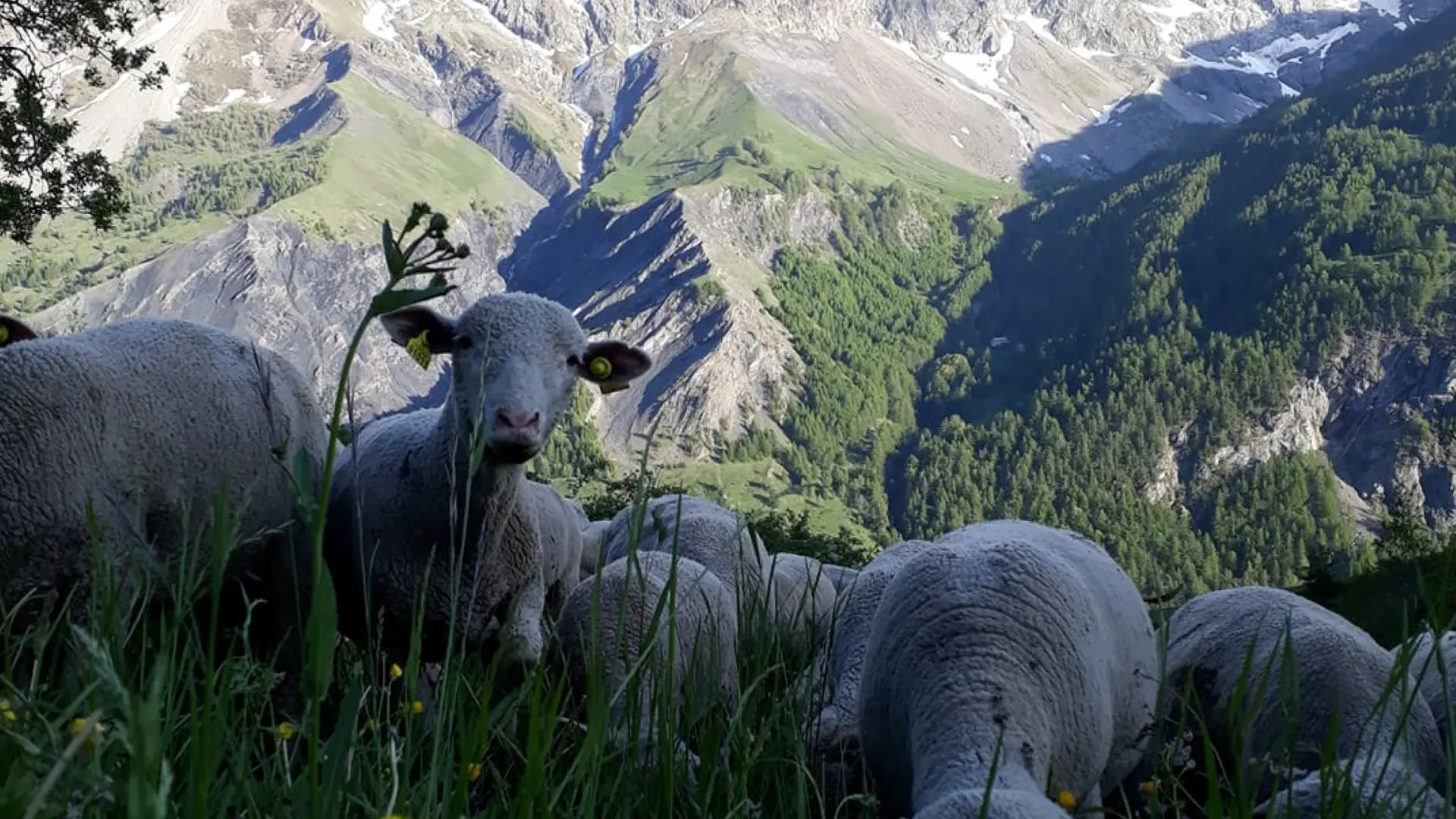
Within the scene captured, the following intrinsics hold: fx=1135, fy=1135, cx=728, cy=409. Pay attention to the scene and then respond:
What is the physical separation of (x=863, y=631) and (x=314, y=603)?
17.0 feet

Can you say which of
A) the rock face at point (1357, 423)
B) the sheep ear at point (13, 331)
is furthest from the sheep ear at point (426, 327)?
the rock face at point (1357, 423)

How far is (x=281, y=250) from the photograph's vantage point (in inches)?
7628

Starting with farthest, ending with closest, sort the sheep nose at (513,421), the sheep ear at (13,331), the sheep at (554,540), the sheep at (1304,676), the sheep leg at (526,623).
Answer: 1. the sheep at (554,540)
2. the sheep leg at (526,623)
3. the sheep ear at (13,331)
4. the sheep at (1304,676)
5. the sheep nose at (513,421)

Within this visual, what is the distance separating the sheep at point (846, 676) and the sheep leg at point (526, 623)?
4.05 feet

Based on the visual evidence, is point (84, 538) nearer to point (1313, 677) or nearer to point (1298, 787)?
point (1298, 787)

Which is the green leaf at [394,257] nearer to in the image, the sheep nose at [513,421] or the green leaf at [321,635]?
the green leaf at [321,635]

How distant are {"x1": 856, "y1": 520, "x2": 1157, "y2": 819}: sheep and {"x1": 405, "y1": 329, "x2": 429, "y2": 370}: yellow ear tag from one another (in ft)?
6.06

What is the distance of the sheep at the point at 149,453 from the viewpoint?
367 cm

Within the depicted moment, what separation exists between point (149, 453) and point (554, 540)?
7.02ft

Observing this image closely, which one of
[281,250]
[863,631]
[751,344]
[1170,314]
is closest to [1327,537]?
[1170,314]

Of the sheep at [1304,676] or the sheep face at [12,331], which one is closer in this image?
the sheep at [1304,676]

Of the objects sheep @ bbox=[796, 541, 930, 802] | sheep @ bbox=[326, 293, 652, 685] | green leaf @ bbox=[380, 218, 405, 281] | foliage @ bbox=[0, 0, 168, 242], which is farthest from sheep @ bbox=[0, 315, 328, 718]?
foliage @ bbox=[0, 0, 168, 242]

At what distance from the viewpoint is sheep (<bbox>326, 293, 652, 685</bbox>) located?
172 inches

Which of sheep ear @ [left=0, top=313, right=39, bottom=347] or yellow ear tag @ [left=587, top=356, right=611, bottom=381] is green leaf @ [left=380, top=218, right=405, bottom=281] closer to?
yellow ear tag @ [left=587, top=356, right=611, bottom=381]
